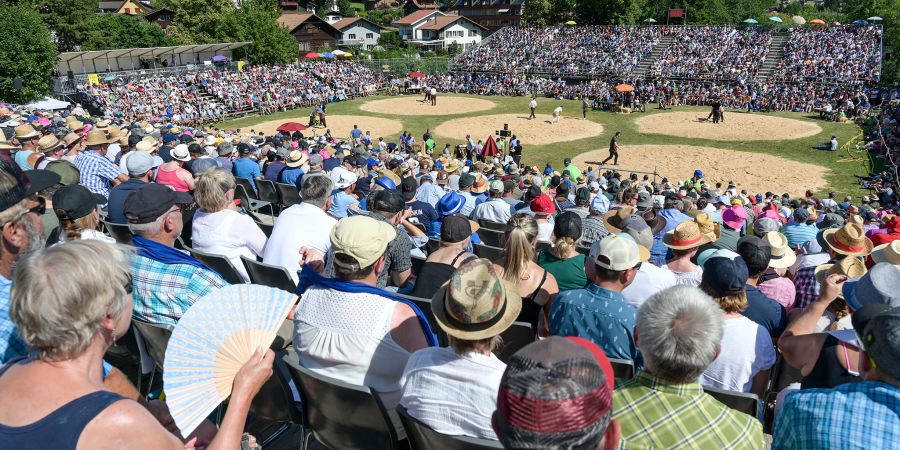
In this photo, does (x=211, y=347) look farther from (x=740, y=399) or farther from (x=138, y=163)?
(x=138, y=163)

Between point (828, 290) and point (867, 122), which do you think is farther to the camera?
point (867, 122)

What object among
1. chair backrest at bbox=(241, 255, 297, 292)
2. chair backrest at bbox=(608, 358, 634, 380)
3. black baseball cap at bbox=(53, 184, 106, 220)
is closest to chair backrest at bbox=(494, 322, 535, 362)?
chair backrest at bbox=(608, 358, 634, 380)

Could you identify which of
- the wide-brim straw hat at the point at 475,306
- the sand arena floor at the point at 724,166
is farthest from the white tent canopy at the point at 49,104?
the wide-brim straw hat at the point at 475,306

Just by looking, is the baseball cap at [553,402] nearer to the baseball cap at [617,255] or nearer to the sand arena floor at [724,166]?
the baseball cap at [617,255]

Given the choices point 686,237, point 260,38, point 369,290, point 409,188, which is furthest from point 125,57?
point 369,290

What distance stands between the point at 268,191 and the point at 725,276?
350 inches

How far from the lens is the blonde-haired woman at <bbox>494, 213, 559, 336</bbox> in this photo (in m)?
4.61

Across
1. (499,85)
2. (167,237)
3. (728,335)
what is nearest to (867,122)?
(499,85)

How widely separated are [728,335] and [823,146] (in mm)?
24878

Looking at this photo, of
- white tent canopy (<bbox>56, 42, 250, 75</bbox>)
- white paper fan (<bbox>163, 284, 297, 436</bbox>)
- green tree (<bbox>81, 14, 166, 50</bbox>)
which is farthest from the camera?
green tree (<bbox>81, 14, 166, 50</bbox>)

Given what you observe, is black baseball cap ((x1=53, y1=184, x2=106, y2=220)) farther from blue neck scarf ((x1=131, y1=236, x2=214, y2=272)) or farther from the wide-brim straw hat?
the wide-brim straw hat

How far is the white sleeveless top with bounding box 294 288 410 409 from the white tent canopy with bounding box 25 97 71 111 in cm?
2851

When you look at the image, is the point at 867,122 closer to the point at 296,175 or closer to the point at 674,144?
the point at 674,144

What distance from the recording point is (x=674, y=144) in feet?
82.9
